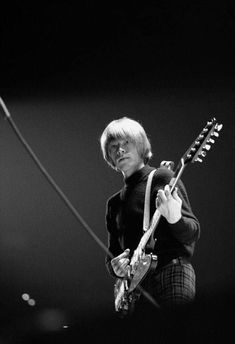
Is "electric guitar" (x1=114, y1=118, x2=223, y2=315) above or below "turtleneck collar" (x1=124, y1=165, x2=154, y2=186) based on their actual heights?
below

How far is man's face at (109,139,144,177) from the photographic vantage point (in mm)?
1498

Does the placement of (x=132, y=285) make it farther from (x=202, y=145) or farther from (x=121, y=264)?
(x=202, y=145)

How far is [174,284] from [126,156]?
38cm

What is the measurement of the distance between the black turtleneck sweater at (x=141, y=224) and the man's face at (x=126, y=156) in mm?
23

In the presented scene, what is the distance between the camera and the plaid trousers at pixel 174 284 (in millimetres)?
1290

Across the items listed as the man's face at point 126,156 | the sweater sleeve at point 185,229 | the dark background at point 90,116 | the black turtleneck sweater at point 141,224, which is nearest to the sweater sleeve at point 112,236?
the black turtleneck sweater at point 141,224

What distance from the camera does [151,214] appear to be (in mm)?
1415

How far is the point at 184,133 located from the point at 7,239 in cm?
91

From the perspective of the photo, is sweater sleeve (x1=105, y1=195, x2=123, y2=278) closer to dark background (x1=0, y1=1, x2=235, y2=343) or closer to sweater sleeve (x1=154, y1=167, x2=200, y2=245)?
sweater sleeve (x1=154, y1=167, x2=200, y2=245)

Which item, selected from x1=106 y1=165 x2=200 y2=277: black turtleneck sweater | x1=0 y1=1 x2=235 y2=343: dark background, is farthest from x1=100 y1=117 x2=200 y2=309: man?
x1=0 y1=1 x2=235 y2=343: dark background

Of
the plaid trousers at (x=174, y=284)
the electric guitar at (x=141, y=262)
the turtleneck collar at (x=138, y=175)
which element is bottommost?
the plaid trousers at (x=174, y=284)

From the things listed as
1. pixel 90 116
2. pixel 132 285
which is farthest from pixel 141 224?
pixel 90 116

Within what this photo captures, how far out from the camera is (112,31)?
2328mm

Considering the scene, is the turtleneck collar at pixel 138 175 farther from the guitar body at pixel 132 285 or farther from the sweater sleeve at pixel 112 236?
the guitar body at pixel 132 285
